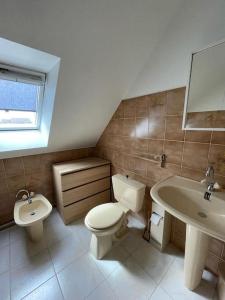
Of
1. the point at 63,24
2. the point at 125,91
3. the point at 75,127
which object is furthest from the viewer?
the point at 75,127

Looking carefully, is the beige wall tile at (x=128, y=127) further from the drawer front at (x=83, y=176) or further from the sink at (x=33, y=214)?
the sink at (x=33, y=214)

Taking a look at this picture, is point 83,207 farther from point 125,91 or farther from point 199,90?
point 199,90

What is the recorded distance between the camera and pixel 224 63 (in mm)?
1062

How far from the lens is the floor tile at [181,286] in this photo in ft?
3.77

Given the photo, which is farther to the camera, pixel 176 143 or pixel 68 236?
pixel 68 236

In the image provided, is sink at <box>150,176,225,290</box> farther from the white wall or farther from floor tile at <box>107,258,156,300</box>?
the white wall

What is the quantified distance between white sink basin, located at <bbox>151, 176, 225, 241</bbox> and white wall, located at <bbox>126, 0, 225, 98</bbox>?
0.91 m

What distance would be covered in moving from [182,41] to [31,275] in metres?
2.47

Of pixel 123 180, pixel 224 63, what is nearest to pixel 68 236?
pixel 123 180

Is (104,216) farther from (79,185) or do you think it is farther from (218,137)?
(218,137)

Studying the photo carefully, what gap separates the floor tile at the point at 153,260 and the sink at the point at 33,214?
1107mm

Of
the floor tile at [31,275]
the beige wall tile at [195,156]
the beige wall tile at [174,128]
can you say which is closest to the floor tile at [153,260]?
the floor tile at [31,275]

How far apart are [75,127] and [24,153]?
0.74 meters

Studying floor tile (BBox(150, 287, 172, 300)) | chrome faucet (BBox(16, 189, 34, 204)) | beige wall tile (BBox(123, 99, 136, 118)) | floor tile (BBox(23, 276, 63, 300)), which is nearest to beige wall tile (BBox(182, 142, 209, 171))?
beige wall tile (BBox(123, 99, 136, 118))
